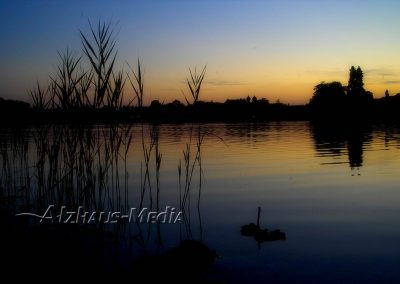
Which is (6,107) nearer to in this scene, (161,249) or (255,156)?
(161,249)

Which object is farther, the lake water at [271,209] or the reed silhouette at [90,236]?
the lake water at [271,209]

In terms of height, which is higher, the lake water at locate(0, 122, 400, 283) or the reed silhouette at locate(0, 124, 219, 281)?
the reed silhouette at locate(0, 124, 219, 281)

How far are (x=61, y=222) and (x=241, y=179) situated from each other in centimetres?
906

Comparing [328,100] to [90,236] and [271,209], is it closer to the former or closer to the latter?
[271,209]

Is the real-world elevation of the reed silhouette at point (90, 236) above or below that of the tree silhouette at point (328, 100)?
below

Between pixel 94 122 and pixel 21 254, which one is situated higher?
pixel 94 122

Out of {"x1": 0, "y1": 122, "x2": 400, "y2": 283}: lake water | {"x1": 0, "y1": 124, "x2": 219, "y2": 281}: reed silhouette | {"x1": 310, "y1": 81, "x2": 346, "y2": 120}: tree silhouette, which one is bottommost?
{"x1": 0, "y1": 122, "x2": 400, "y2": 283}: lake water

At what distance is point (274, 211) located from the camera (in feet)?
33.4

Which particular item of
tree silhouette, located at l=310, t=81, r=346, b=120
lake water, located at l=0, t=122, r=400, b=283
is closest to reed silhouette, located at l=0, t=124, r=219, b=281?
lake water, located at l=0, t=122, r=400, b=283

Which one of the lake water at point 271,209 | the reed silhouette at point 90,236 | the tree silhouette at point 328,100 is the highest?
the tree silhouette at point 328,100

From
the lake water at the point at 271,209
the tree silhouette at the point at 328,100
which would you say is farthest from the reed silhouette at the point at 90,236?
the tree silhouette at the point at 328,100

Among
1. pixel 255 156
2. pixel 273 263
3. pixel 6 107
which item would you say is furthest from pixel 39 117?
pixel 255 156

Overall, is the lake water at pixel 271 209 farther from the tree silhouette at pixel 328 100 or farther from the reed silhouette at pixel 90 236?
the tree silhouette at pixel 328 100

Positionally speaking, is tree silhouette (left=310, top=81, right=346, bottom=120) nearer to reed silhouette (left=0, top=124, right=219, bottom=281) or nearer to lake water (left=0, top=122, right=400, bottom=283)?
lake water (left=0, top=122, right=400, bottom=283)
